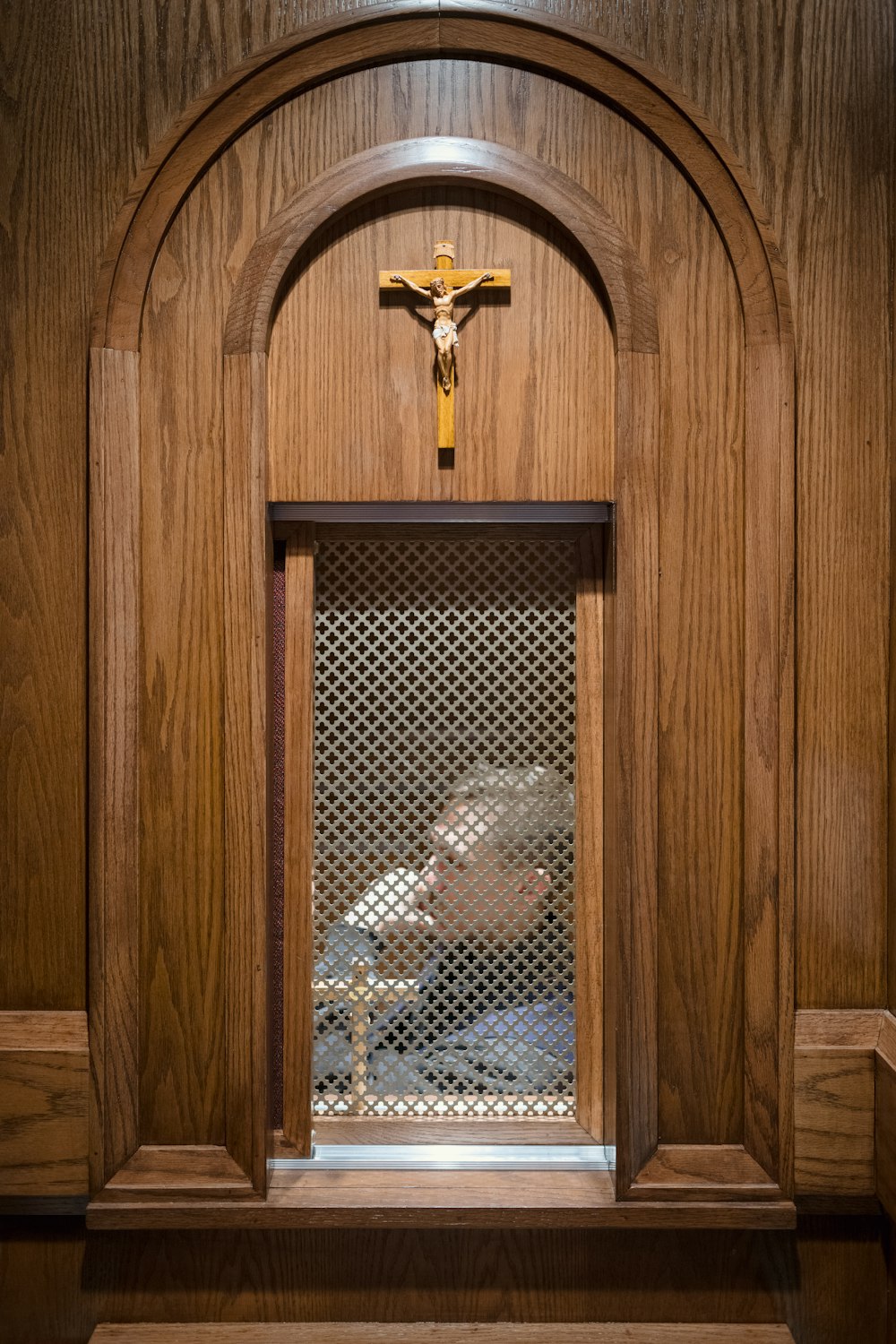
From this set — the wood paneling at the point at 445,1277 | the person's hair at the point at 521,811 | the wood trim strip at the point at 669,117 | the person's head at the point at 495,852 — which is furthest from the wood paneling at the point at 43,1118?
the wood trim strip at the point at 669,117

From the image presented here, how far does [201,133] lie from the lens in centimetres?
191

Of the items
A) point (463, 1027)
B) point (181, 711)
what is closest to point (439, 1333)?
point (463, 1027)

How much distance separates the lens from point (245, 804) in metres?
1.94

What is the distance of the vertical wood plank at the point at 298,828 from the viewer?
207cm

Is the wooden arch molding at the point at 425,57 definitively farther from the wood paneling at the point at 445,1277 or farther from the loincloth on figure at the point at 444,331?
the wood paneling at the point at 445,1277

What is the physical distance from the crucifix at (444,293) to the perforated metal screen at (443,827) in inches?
10.6

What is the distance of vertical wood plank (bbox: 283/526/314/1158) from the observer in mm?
2072

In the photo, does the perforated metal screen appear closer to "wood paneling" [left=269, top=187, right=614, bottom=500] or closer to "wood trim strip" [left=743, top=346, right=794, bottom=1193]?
"wood paneling" [left=269, top=187, right=614, bottom=500]

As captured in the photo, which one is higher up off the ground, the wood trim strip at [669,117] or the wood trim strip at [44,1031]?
the wood trim strip at [669,117]

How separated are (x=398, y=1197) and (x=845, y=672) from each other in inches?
50.6

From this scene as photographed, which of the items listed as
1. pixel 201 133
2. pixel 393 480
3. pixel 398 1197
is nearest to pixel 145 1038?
pixel 398 1197

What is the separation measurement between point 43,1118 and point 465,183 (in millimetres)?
1901

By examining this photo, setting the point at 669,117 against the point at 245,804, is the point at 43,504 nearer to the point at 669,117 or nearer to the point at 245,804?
the point at 245,804

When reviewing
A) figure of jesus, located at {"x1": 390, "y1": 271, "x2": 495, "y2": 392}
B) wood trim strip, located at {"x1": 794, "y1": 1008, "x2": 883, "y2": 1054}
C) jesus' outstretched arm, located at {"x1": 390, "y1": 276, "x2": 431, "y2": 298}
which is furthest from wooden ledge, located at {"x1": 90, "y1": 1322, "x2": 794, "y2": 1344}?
jesus' outstretched arm, located at {"x1": 390, "y1": 276, "x2": 431, "y2": 298}
